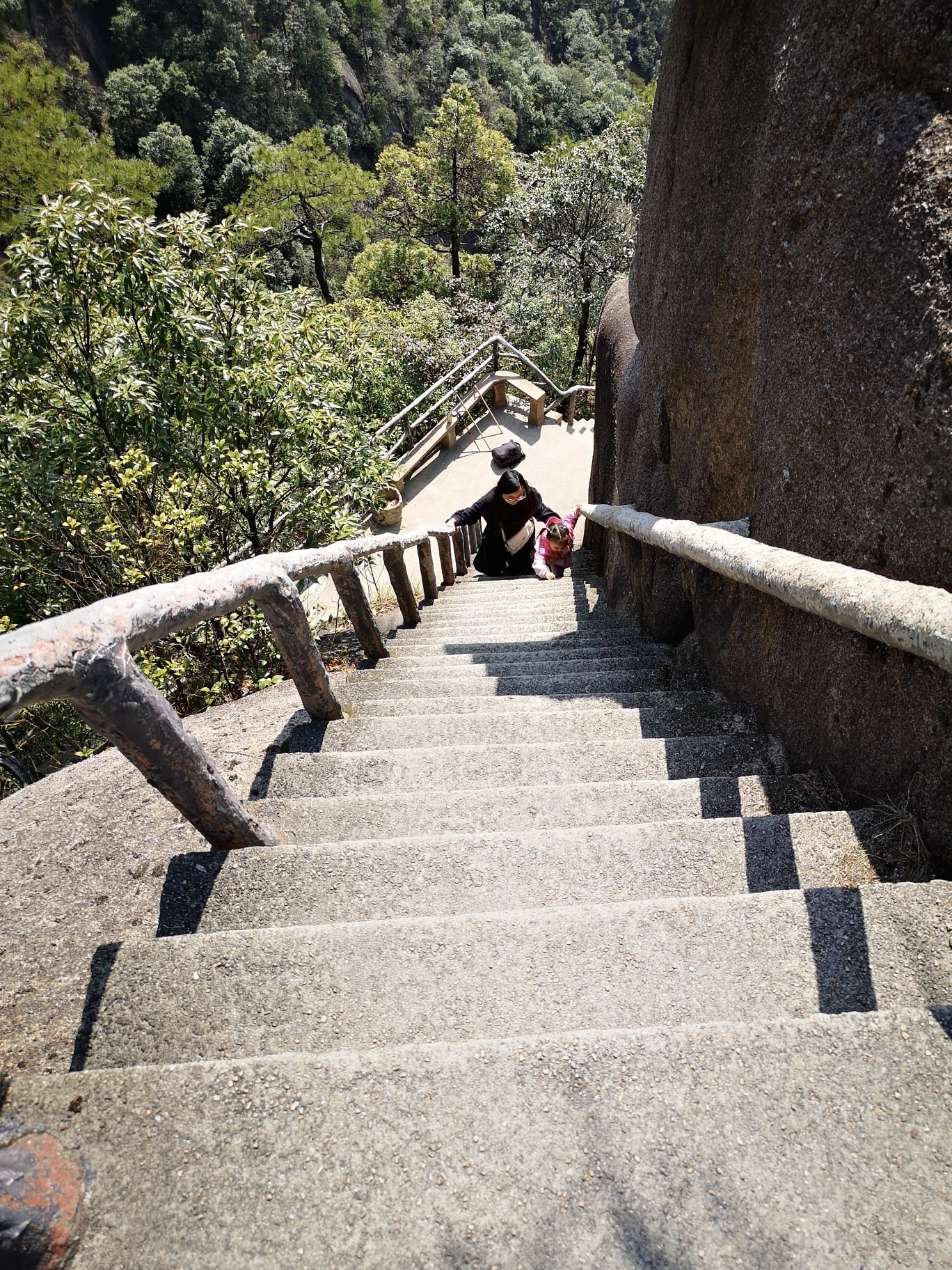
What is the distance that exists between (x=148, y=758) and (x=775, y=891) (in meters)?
Answer: 1.56

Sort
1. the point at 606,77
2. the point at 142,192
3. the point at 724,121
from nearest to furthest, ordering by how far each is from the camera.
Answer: the point at 724,121 → the point at 142,192 → the point at 606,77

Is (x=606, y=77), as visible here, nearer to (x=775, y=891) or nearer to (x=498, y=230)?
(x=498, y=230)

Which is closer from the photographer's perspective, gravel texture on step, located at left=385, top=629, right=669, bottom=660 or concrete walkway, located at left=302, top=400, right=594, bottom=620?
gravel texture on step, located at left=385, top=629, right=669, bottom=660

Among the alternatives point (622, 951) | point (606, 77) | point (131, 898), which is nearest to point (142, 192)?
point (131, 898)

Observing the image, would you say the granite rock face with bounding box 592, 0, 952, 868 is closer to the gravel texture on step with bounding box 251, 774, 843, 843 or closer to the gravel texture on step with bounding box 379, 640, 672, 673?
the gravel texture on step with bounding box 251, 774, 843, 843

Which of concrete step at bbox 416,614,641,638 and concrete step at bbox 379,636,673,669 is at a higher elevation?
concrete step at bbox 379,636,673,669

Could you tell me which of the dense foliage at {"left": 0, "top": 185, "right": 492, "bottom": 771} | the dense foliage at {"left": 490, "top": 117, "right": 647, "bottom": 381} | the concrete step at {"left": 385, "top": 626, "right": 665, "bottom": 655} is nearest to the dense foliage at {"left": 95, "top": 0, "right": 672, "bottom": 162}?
the dense foliage at {"left": 490, "top": 117, "right": 647, "bottom": 381}

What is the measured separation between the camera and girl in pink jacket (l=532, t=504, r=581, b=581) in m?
6.51

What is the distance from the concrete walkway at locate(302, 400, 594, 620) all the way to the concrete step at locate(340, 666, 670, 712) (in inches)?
221

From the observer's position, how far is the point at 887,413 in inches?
68.0

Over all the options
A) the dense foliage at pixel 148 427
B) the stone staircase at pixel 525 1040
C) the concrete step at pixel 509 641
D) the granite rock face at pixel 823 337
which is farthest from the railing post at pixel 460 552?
the stone staircase at pixel 525 1040

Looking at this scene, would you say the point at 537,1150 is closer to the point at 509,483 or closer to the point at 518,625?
the point at 518,625

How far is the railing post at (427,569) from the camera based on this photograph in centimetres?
596

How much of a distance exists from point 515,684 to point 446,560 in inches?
156
